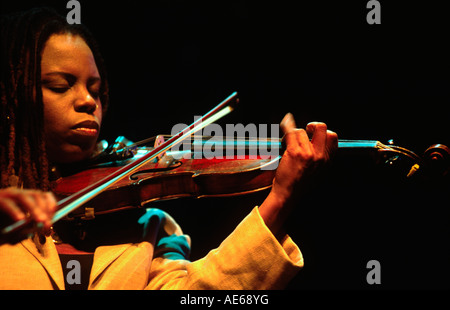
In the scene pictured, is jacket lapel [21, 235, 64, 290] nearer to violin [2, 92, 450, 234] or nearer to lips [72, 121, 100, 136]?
violin [2, 92, 450, 234]

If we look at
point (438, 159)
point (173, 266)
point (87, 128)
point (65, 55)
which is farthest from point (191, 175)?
point (438, 159)

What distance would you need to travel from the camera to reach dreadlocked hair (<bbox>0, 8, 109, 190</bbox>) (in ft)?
3.16

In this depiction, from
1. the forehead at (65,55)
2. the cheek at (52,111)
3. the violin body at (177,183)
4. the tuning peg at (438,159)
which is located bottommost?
the violin body at (177,183)

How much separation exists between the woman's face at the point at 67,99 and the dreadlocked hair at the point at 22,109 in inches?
1.0

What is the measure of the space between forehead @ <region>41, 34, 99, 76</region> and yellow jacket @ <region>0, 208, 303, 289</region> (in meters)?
0.55

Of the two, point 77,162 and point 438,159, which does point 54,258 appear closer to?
point 77,162

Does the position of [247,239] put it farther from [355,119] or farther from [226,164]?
[355,119]

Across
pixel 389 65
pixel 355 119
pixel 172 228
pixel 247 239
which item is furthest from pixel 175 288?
pixel 389 65

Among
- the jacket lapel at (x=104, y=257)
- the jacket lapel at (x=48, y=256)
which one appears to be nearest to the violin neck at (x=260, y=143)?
the jacket lapel at (x=104, y=257)

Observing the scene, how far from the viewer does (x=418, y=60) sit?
1.19 meters

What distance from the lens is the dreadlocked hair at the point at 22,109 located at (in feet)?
3.16

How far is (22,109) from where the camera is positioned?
3.21 feet

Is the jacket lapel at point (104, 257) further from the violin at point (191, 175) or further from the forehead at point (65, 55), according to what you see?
the forehead at point (65, 55)

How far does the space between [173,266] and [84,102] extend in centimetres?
61
